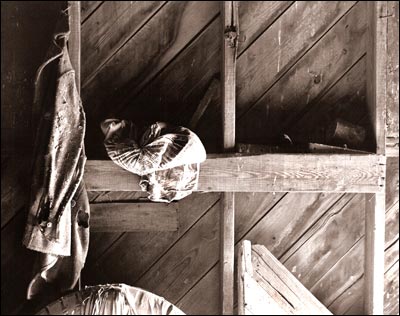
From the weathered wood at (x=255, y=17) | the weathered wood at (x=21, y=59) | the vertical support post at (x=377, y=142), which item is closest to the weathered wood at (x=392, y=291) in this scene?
the vertical support post at (x=377, y=142)

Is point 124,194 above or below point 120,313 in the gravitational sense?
above

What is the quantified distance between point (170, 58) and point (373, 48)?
98 centimetres

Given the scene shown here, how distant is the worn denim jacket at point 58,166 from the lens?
252cm

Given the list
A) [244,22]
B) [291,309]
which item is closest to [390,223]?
[291,309]

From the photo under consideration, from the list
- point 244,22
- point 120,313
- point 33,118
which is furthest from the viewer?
point 244,22

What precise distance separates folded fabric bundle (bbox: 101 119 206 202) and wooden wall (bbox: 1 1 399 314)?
0.84 ft

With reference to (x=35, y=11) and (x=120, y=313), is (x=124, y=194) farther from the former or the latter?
(x=35, y=11)

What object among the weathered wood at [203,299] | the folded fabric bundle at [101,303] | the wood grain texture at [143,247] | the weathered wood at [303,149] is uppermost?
the weathered wood at [303,149]

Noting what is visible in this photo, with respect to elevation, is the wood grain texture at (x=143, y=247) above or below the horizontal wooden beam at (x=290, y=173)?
below

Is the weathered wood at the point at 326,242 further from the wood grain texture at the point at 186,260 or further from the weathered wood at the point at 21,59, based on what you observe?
the weathered wood at the point at 21,59

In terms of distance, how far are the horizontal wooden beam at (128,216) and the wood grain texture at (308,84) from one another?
0.55 m

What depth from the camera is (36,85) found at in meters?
2.63

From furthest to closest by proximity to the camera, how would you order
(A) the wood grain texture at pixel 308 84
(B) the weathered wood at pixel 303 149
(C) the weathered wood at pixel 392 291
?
1. (C) the weathered wood at pixel 392 291
2. (A) the wood grain texture at pixel 308 84
3. (B) the weathered wood at pixel 303 149

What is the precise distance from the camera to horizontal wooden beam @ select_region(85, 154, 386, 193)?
8.68 feet
